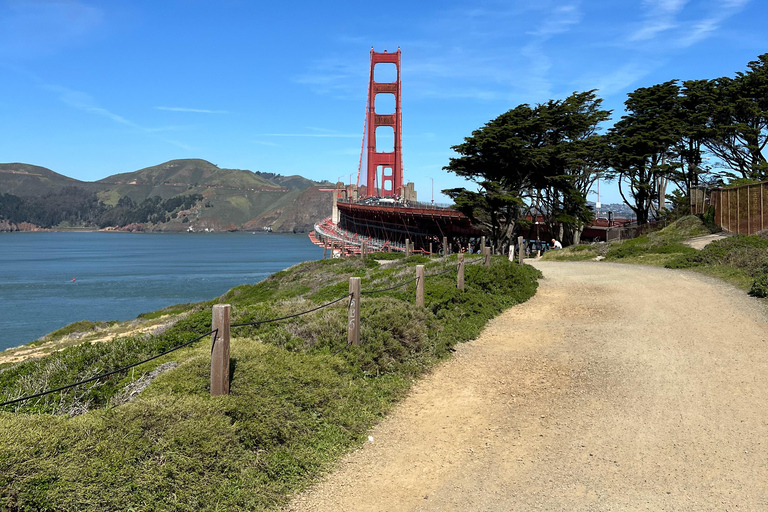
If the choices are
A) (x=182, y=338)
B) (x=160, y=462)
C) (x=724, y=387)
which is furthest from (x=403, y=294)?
(x=160, y=462)

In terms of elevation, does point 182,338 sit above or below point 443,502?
above

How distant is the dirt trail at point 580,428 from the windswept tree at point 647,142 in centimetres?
3359

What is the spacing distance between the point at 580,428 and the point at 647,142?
39.5m

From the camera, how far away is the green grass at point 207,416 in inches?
177

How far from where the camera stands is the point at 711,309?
13.2 m

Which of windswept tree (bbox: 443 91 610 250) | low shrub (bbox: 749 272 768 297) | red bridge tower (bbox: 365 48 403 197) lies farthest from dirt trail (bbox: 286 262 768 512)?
red bridge tower (bbox: 365 48 403 197)

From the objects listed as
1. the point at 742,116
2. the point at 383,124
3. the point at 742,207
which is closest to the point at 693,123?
the point at 742,116

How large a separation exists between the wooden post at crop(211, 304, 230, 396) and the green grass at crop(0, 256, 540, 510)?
0.15 meters

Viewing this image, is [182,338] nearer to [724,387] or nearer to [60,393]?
[60,393]

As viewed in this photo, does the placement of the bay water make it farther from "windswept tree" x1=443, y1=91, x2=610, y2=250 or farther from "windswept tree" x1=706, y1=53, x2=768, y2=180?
"windswept tree" x1=706, y1=53, x2=768, y2=180

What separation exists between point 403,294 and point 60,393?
757 centimetres

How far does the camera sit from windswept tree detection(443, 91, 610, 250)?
37625mm

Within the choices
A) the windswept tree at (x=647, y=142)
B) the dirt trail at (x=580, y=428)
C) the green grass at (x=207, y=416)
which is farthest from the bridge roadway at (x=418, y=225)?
the green grass at (x=207, y=416)

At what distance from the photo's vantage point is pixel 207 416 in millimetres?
5602
